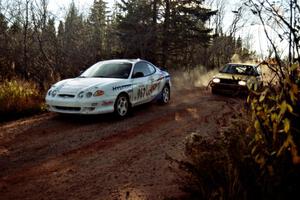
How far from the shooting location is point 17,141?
6949 mm

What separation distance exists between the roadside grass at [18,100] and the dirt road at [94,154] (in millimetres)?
573

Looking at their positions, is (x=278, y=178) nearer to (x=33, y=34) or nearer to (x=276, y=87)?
(x=276, y=87)

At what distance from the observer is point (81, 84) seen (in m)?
8.81

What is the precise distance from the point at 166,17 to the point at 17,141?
74.4 ft

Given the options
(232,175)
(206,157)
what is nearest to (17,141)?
(206,157)

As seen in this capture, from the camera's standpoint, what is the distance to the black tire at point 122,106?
29.7 ft

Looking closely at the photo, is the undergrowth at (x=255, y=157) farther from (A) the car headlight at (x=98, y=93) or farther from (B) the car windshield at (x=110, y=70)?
Answer: (B) the car windshield at (x=110, y=70)

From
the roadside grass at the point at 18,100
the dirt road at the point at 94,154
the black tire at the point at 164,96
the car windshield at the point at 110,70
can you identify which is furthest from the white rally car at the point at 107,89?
the roadside grass at the point at 18,100

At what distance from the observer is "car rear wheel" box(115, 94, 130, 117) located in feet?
29.7

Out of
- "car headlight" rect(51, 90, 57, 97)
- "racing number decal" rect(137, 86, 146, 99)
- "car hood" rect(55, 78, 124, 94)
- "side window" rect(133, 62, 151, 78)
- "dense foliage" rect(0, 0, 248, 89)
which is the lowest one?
"racing number decal" rect(137, 86, 146, 99)

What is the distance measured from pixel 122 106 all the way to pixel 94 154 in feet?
10.6

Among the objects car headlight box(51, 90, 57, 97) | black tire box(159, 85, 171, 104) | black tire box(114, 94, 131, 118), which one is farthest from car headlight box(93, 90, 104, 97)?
black tire box(159, 85, 171, 104)

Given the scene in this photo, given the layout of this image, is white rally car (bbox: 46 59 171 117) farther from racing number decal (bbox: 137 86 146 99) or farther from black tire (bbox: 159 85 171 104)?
black tire (bbox: 159 85 171 104)

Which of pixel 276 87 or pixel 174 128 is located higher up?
pixel 276 87
